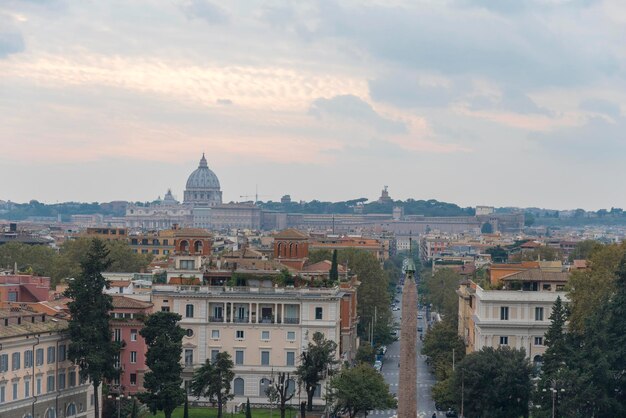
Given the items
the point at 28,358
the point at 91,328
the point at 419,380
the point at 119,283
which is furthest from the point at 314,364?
the point at 419,380

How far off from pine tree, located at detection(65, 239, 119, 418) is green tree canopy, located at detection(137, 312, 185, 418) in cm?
179

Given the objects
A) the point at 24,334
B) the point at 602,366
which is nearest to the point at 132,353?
the point at 24,334

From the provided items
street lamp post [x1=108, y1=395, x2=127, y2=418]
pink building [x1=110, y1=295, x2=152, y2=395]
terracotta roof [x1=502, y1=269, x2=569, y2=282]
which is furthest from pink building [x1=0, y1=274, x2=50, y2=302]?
terracotta roof [x1=502, y1=269, x2=569, y2=282]

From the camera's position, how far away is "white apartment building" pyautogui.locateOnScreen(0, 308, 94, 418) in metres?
67.6

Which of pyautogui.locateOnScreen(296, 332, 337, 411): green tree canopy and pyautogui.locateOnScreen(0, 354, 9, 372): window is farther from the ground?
pyautogui.locateOnScreen(0, 354, 9, 372): window

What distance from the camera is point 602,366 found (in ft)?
219

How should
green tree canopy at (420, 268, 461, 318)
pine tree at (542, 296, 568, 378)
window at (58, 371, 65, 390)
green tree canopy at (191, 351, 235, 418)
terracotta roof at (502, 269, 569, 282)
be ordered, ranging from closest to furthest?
1. pine tree at (542, 296, 568, 378)
2. window at (58, 371, 65, 390)
3. green tree canopy at (191, 351, 235, 418)
4. terracotta roof at (502, 269, 569, 282)
5. green tree canopy at (420, 268, 461, 318)

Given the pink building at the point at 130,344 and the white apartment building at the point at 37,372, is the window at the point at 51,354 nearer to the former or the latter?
the white apartment building at the point at 37,372

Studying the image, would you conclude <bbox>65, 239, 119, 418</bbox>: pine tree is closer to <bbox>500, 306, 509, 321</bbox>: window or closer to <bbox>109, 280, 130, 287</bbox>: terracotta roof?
<bbox>109, 280, 130, 287</bbox>: terracotta roof

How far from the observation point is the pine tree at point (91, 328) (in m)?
71.6

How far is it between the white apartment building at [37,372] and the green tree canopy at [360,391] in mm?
12380

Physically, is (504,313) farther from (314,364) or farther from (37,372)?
(37,372)

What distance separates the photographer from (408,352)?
183ft

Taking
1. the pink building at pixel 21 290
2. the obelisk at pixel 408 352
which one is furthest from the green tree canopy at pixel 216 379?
the obelisk at pixel 408 352
